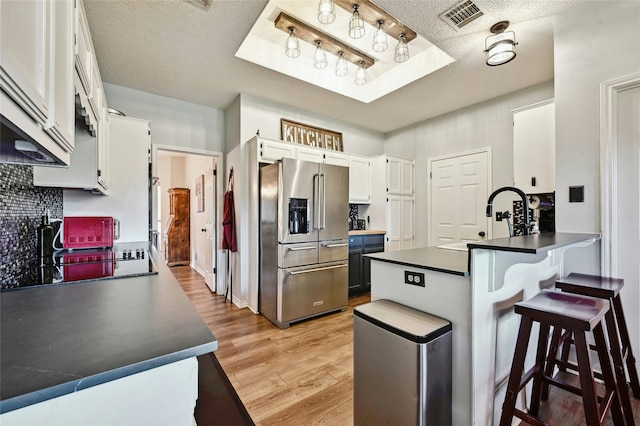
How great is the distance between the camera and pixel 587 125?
197 centimetres

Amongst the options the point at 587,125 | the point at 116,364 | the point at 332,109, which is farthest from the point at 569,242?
the point at 332,109

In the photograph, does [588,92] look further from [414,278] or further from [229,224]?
[229,224]

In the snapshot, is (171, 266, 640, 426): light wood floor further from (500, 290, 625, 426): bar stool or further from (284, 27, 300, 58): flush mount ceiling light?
(284, 27, 300, 58): flush mount ceiling light

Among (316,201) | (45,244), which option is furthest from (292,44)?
(45,244)

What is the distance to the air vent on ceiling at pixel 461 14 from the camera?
6.57 feet

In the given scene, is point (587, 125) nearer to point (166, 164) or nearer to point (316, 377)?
point (316, 377)

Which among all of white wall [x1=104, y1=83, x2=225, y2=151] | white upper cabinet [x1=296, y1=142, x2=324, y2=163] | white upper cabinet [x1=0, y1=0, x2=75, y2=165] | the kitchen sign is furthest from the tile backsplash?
the kitchen sign

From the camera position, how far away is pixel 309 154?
363 centimetres

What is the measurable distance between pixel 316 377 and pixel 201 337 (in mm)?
1641

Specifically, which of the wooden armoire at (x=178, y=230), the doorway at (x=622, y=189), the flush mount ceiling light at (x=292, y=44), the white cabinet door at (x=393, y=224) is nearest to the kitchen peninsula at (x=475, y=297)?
the doorway at (x=622, y=189)

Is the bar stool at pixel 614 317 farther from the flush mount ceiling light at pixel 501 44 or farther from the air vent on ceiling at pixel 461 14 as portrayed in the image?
the air vent on ceiling at pixel 461 14

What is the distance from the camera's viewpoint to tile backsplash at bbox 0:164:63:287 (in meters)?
1.27

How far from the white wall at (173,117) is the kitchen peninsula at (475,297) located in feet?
10.5

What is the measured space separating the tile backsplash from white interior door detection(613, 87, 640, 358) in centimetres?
350
